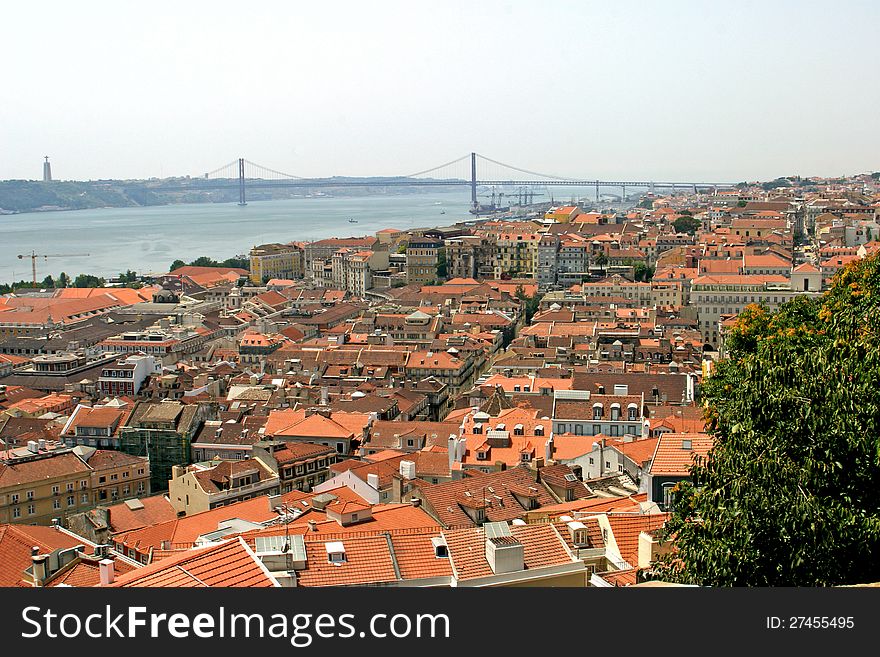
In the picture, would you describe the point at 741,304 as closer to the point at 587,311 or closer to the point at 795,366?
the point at 587,311

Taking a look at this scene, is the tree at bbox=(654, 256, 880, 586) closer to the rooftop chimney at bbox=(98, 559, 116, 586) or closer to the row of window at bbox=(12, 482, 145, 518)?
the rooftop chimney at bbox=(98, 559, 116, 586)

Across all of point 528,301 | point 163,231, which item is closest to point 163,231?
point 163,231

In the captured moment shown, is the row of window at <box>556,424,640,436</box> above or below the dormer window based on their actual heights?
below

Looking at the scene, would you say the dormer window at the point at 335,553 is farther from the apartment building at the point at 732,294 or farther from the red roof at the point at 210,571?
the apartment building at the point at 732,294

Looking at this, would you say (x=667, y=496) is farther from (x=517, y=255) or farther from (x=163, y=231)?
(x=163, y=231)

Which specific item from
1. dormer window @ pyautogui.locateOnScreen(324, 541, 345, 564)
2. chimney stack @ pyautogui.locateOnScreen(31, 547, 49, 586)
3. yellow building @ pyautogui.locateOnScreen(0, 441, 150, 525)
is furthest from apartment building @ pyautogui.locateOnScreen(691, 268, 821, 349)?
dormer window @ pyautogui.locateOnScreen(324, 541, 345, 564)

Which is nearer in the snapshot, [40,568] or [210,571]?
[210,571]
